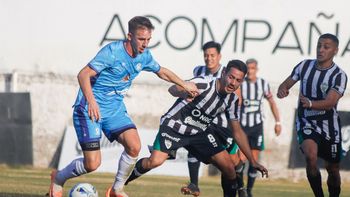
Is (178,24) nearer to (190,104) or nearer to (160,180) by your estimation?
(160,180)

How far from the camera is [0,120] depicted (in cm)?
2114

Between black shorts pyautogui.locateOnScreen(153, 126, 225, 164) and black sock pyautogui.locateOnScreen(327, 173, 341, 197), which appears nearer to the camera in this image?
black shorts pyautogui.locateOnScreen(153, 126, 225, 164)

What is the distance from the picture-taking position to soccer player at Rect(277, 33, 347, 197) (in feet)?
40.0

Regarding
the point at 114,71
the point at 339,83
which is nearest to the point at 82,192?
the point at 114,71

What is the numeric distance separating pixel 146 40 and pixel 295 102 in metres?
10.5

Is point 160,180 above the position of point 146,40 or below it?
below

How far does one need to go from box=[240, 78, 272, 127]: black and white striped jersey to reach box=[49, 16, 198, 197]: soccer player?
18.8 ft

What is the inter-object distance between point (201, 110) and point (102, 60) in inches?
51.3

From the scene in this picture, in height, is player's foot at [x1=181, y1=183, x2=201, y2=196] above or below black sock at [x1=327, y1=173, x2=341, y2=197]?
below

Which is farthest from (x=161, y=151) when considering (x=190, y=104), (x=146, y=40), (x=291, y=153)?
(x=291, y=153)

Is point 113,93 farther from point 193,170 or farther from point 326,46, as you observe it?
point 193,170

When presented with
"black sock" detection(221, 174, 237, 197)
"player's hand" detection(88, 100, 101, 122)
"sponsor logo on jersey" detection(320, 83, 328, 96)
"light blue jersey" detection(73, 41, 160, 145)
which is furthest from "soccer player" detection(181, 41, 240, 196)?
"player's hand" detection(88, 100, 101, 122)

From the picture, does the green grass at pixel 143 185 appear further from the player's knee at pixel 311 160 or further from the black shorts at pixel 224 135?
the player's knee at pixel 311 160

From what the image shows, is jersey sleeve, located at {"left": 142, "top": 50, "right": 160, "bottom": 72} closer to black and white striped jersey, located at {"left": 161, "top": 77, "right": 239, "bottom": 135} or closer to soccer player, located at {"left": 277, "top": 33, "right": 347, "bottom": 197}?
black and white striped jersey, located at {"left": 161, "top": 77, "right": 239, "bottom": 135}
